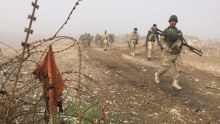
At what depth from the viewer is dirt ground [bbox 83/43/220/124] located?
788 cm

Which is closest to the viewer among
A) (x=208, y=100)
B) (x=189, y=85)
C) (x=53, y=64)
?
(x=53, y=64)

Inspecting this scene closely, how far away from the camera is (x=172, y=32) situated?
31.7 feet

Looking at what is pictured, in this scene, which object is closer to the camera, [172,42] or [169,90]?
[172,42]

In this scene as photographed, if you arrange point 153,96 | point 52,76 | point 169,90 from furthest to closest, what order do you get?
point 169,90 < point 153,96 < point 52,76

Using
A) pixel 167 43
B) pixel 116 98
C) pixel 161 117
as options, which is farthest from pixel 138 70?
pixel 161 117

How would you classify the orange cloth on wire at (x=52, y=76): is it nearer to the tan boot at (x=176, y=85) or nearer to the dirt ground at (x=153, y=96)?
the dirt ground at (x=153, y=96)

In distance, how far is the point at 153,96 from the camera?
A: 9164mm

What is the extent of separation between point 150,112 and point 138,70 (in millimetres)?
4548

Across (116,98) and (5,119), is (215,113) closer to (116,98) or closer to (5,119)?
(116,98)

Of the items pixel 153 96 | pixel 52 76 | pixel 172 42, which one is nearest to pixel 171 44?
pixel 172 42

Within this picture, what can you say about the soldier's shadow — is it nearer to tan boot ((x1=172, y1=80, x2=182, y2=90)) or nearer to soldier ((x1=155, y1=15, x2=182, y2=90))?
tan boot ((x1=172, y1=80, x2=182, y2=90))

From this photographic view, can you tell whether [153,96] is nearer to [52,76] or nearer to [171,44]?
[171,44]

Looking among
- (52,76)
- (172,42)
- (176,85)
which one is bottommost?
(176,85)

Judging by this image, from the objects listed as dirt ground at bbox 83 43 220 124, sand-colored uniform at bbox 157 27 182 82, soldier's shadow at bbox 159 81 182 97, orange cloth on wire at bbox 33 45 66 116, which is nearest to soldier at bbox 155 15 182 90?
sand-colored uniform at bbox 157 27 182 82
